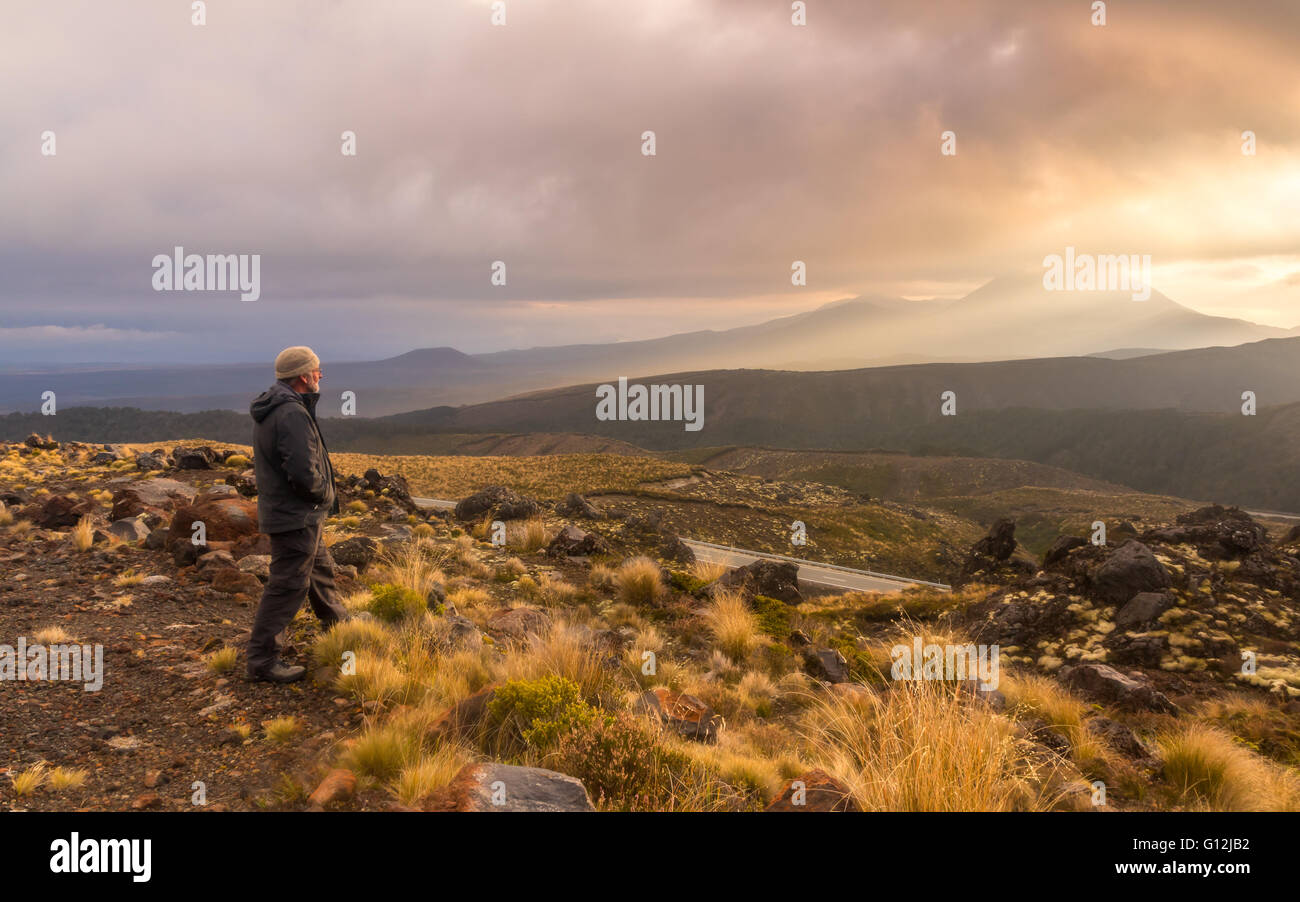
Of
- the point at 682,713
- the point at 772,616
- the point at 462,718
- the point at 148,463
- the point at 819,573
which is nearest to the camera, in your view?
the point at 462,718

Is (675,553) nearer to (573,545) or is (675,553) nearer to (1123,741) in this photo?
(573,545)

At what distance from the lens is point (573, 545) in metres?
14.0

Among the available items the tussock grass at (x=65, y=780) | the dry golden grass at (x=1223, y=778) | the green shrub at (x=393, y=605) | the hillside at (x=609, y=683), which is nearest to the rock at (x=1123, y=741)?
the hillside at (x=609, y=683)

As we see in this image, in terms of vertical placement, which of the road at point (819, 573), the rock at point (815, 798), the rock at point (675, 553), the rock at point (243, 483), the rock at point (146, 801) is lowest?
the road at point (819, 573)

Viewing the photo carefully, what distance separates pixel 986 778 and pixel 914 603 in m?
13.3

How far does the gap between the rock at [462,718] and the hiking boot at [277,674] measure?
154 cm

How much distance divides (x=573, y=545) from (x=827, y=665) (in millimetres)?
7148

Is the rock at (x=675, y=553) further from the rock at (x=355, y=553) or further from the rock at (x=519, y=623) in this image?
the rock at (x=519, y=623)

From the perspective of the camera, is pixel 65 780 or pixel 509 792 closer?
pixel 509 792

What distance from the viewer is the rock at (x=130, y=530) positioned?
9.67 meters

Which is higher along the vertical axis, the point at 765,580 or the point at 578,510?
the point at 578,510

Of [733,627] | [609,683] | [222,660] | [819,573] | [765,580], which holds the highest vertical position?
[222,660]

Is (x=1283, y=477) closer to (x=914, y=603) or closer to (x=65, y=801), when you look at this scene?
(x=914, y=603)

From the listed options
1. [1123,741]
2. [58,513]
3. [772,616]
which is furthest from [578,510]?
[1123,741]
